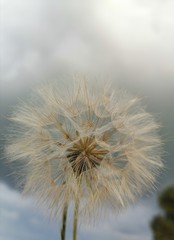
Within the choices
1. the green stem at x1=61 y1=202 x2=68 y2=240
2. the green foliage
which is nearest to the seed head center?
the green stem at x1=61 y1=202 x2=68 y2=240

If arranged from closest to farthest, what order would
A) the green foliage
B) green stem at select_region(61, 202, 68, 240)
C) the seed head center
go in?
1. green stem at select_region(61, 202, 68, 240)
2. the seed head center
3. the green foliage

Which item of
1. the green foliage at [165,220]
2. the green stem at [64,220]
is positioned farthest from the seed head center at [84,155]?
the green foliage at [165,220]

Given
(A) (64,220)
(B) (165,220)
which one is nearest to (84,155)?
(A) (64,220)

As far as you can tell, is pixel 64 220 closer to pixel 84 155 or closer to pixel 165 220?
pixel 84 155

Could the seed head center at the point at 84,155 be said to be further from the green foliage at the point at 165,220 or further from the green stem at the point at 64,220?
the green foliage at the point at 165,220

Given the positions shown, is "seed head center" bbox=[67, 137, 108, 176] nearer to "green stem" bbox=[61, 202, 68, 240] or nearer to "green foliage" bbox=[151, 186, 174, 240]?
"green stem" bbox=[61, 202, 68, 240]

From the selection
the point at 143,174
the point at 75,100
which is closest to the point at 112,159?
the point at 143,174

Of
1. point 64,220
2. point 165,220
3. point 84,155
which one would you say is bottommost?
point 64,220

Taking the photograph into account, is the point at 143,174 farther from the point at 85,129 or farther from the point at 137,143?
the point at 85,129
